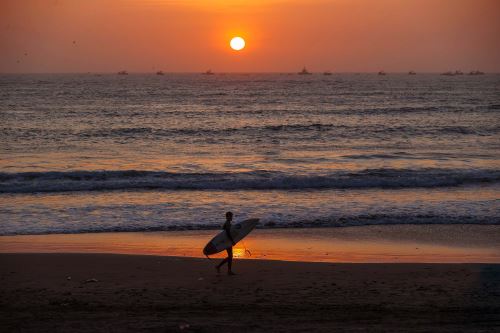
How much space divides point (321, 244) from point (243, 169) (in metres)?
14.2

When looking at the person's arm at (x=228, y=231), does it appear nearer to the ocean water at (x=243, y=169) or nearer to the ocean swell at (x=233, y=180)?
the ocean water at (x=243, y=169)

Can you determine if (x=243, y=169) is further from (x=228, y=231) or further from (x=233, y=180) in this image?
(x=228, y=231)

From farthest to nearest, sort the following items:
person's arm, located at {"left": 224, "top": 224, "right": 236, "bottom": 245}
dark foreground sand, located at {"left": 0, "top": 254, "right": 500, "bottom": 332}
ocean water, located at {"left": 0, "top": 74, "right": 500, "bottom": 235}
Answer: ocean water, located at {"left": 0, "top": 74, "right": 500, "bottom": 235} → person's arm, located at {"left": 224, "top": 224, "right": 236, "bottom": 245} → dark foreground sand, located at {"left": 0, "top": 254, "right": 500, "bottom": 332}

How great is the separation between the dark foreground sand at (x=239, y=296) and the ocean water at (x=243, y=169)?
521 cm

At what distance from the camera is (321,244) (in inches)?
648

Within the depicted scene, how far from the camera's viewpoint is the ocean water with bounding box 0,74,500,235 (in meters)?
20.4

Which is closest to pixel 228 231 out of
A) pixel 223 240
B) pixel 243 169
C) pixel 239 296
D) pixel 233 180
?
pixel 223 240

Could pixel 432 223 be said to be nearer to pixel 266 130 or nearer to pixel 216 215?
pixel 216 215

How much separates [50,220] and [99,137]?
2401cm

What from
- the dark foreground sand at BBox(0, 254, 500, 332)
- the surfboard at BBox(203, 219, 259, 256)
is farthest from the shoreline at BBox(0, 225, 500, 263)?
the dark foreground sand at BBox(0, 254, 500, 332)

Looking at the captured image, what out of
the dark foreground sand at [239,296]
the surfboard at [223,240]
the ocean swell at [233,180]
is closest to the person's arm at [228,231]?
the surfboard at [223,240]

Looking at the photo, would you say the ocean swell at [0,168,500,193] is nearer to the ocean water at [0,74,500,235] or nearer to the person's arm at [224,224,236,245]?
the ocean water at [0,74,500,235]

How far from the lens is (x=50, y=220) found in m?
19.6

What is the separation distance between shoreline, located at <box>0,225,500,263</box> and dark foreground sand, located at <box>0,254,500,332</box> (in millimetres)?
1025
